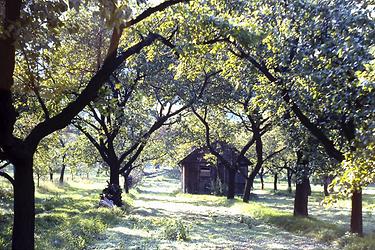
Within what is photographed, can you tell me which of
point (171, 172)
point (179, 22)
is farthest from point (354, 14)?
point (171, 172)

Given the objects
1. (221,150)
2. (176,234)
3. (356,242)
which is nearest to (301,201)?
(356,242)

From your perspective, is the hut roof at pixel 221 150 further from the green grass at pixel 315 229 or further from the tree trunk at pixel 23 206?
the tree trunk at pixel 23 206

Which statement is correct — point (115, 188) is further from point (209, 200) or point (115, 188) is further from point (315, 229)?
point (209, 200)

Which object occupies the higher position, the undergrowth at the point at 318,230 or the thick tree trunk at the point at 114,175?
the thick tree trunk at the point at 114,175

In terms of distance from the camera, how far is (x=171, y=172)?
363ft

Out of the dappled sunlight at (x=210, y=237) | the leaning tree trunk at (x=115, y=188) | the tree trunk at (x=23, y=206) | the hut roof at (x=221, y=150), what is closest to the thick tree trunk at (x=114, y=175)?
the leaning tree trunk at (x=115, y=188)

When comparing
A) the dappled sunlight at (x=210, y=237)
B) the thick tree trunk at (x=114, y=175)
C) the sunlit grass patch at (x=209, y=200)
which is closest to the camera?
the dappled sunlight at (x=210, y=237)

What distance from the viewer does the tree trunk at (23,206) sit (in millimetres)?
7629

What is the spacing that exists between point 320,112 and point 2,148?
30.9ft

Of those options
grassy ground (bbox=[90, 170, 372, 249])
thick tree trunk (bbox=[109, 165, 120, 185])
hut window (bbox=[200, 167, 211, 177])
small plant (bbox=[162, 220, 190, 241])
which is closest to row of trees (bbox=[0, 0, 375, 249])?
grassy ground (bbox=[90, 170, 372, 249])

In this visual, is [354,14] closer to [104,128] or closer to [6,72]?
[6,72]

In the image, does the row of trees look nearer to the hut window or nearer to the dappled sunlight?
the dappled sunlight

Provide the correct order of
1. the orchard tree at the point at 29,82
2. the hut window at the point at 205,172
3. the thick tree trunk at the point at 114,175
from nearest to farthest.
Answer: the orchard tree at the point at 29,82 < the thick tree trunk at the point at 114,175 < the hut window at the point at 205,172

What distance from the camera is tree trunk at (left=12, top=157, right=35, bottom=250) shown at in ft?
25.0
